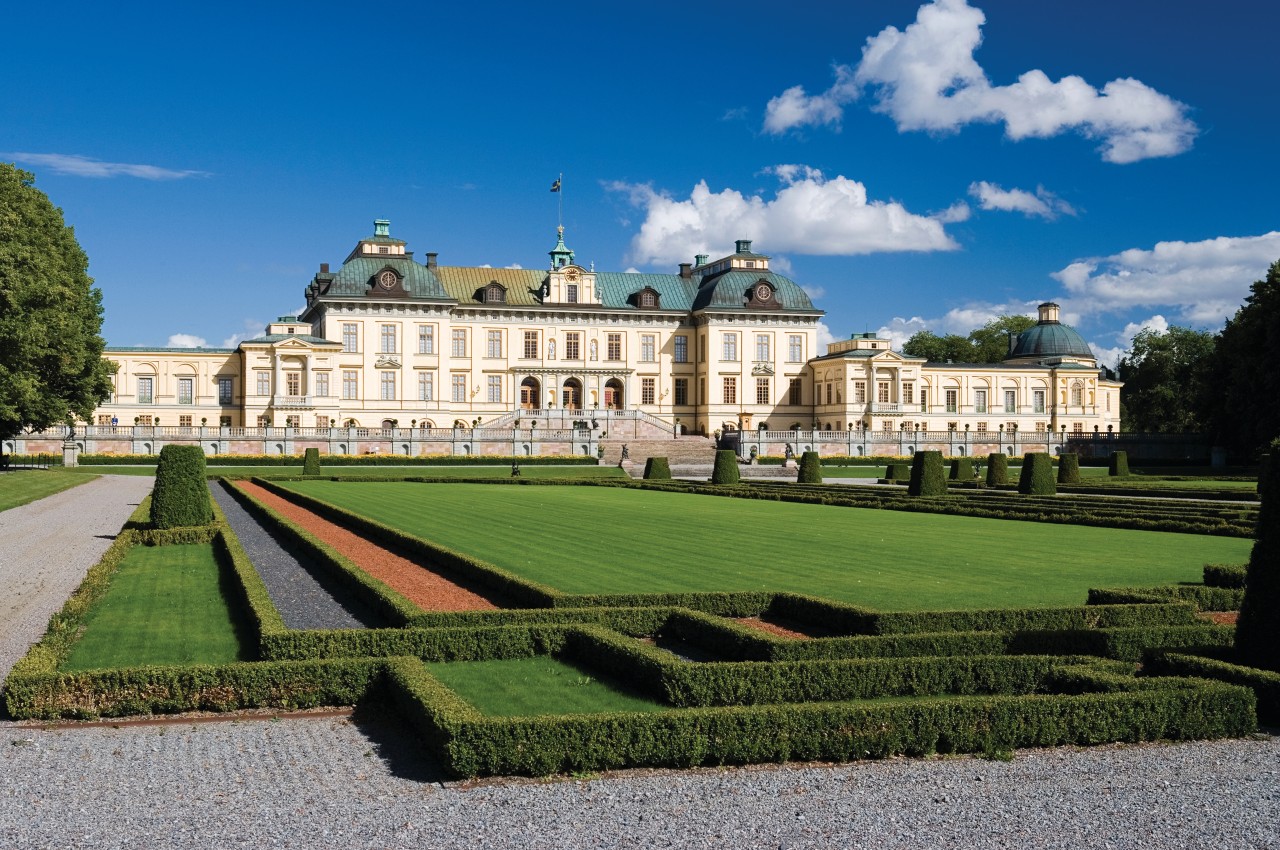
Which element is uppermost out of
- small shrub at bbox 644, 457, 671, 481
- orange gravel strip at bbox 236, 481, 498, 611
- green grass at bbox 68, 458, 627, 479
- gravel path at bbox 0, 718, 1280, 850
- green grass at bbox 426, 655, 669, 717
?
small shrub at bbox 644, 457, 671, 481

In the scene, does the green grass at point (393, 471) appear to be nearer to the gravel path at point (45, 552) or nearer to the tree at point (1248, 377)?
the gravel path at point (45, 552)

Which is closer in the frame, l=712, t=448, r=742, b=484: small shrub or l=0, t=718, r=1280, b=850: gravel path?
l=0, t=718, r=1280, b=850: gravel path

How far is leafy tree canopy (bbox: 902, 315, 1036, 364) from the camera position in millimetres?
101188

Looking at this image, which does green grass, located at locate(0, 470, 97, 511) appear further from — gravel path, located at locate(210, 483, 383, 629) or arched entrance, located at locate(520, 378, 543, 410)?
arched entrance, located at locate(520, 378, 543, 410)

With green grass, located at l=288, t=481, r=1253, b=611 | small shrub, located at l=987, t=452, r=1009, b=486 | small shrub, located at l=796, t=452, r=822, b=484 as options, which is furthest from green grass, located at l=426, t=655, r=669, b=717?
small shrub, located at l=987, t=452, r=1009, b=486

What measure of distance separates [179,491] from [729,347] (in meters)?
54.8

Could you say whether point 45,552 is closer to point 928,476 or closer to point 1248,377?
point 928,476

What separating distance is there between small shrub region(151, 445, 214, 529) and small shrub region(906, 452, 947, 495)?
1928 centimetres

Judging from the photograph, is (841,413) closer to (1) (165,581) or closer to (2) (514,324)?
(2) (514,324)

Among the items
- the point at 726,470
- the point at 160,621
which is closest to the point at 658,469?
the point at 726,470

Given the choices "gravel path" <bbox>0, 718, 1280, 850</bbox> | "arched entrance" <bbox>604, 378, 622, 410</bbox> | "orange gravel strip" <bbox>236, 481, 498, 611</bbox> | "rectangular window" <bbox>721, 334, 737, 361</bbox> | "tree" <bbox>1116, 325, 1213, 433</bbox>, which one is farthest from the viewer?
"tree" <bbox>1116, 325, 1213, 433</bbox>

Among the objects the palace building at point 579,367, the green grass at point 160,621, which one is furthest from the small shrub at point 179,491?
the palace building at point 579,367

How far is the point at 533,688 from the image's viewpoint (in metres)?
8.90

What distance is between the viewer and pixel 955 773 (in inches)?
283
